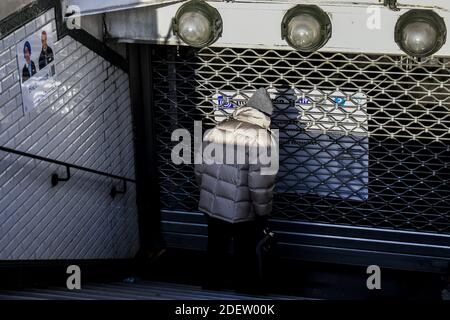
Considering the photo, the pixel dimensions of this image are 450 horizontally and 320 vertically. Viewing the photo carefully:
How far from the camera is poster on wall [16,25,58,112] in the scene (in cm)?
599

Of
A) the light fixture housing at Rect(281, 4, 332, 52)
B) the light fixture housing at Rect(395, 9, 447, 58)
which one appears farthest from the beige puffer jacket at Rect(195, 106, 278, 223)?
the light fixture housing at Rect(395, 9, 447, 58)

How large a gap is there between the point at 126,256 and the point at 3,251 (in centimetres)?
247

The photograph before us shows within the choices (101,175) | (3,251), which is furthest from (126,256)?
(3,251)

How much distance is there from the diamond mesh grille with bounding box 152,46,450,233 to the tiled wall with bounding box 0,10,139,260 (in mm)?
687

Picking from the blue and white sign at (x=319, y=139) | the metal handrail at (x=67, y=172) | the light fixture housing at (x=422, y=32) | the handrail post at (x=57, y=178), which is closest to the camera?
the metal handrail at (x=67, y=172)

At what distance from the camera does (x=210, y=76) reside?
8.02 meters

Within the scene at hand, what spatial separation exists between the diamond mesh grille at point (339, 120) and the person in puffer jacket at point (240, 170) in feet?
3.65

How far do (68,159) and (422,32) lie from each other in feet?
10.8

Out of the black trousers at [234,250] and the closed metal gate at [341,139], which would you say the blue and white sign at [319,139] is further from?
the black trousers at [234,250]

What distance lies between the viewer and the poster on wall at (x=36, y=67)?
5988 mm

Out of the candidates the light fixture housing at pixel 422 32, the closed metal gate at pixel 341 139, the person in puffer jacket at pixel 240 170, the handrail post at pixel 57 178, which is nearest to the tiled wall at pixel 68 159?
the handrail post at pixel 57 178

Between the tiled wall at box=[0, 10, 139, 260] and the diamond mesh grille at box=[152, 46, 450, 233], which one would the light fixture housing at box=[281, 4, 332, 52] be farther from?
the tiled wall at box=[0, 10, 139, 260]

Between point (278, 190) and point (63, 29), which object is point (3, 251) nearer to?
point (63, 29)

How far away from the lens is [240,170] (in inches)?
267
